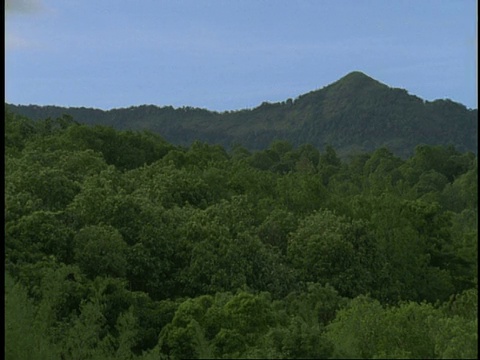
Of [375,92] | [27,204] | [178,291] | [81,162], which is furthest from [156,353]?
[375,92]

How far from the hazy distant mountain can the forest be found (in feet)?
294

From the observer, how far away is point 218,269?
896 inches

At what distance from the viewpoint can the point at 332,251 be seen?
2667 cm

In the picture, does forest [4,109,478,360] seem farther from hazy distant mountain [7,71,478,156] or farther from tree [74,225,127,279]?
hazy distant mountain [7,71,478,156]

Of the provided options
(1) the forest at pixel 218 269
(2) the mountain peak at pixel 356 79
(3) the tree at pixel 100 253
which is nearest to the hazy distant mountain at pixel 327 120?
(2) the mountain peak at pixel 356 79

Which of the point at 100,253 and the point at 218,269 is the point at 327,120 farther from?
the point at 100,253

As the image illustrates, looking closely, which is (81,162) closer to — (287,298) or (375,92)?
(287,298)

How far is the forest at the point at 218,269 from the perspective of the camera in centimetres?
1436

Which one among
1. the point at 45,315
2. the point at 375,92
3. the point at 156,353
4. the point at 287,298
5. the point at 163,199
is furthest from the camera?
the point at 375,92

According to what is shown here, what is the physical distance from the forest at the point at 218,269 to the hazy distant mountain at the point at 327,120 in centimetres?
8963

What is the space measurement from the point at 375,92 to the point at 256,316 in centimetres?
14277

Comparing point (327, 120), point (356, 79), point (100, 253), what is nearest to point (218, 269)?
point (100, 253)

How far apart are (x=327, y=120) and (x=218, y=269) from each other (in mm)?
126785

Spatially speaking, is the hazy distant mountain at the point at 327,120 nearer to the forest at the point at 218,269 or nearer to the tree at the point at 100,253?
the forest at the point at 218,269
